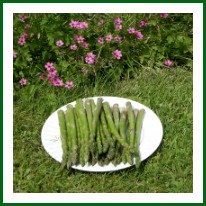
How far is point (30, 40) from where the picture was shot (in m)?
6.19

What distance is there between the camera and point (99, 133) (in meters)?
5.23

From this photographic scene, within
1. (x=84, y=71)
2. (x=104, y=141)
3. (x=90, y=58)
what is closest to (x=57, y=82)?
(x=84, y=71)

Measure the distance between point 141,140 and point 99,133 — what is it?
42 cm

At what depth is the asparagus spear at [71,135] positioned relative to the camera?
5043mm

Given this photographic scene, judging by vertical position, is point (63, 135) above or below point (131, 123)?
below

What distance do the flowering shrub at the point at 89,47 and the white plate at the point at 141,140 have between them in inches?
20.4

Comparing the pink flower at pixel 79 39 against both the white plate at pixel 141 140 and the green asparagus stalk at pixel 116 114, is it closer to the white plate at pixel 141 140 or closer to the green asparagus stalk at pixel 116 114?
the white plate at pixel 141 140

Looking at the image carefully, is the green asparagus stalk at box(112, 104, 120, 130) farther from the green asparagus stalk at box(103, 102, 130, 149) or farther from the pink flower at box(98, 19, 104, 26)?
the pink flower at box(98, 19, 104, 26)

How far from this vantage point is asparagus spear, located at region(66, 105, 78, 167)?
5.04m

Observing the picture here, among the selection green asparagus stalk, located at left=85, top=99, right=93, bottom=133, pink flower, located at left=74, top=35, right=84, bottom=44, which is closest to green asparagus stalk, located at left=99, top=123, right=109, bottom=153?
green asparagus stalk, located at left=85, top=99, right=93, bottom=133

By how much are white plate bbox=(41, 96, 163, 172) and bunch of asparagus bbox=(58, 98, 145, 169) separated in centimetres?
6

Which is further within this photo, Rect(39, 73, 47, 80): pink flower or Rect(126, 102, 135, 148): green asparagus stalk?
Rect(39, 73, 47, 80): pink flower

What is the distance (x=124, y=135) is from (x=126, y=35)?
5.16ft

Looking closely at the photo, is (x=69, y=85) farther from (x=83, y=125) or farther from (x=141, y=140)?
(x=141, y=140)
